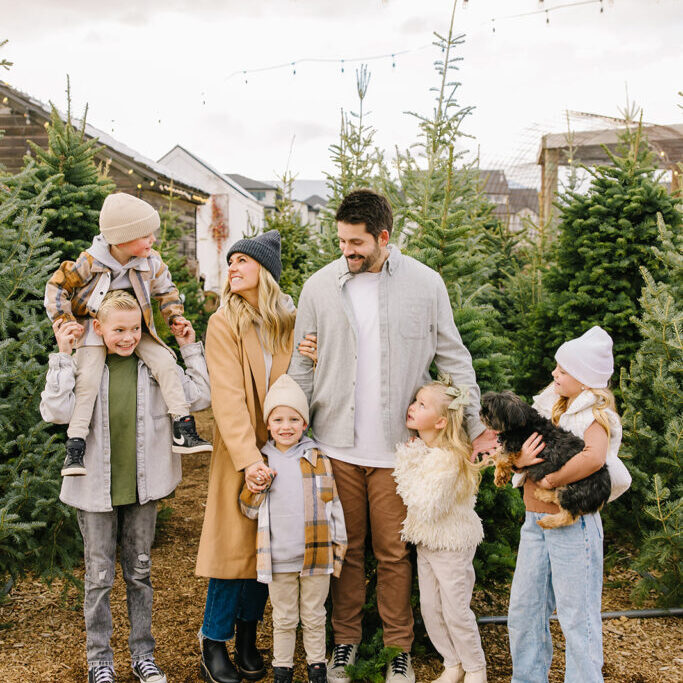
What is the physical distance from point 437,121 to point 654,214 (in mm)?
2203

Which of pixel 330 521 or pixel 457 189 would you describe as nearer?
pixel 330 521

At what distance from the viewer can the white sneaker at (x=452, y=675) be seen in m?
3.20

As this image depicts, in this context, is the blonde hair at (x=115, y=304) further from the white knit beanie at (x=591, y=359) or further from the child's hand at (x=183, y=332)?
the white knit beanie at (x=591, y=359)

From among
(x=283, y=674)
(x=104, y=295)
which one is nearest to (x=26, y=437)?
(x=104, y=295)

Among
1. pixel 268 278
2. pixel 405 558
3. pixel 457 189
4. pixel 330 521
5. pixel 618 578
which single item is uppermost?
pixel 457 189

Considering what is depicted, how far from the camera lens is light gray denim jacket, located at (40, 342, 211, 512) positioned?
121 inches

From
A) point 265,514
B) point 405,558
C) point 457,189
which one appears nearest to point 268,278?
point 265,514

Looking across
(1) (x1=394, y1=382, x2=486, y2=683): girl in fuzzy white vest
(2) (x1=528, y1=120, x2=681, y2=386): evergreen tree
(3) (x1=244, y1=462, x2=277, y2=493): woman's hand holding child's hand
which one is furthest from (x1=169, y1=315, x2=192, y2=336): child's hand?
(2) (x1=528, y1=120, x2=681, y2=386): evergreen tree

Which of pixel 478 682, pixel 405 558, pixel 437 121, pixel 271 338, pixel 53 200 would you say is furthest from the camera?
pixel 437 121

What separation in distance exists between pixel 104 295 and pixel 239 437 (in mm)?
1000

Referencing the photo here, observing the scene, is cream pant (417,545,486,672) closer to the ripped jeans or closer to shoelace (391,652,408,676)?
shoelace (391,652,408,676)

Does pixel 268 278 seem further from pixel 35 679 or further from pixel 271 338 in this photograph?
pixel 35 679

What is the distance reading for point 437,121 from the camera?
5762 mm

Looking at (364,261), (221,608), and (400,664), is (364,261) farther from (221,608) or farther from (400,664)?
(400,664)
